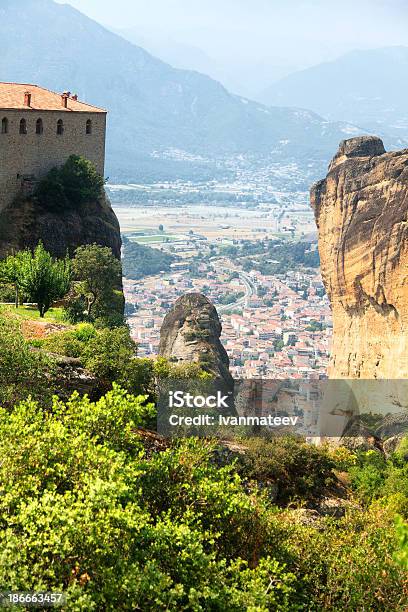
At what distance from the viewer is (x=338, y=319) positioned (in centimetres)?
4231

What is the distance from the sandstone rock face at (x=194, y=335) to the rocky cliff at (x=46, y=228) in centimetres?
450

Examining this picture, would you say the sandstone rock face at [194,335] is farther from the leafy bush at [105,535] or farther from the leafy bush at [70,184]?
the leafy bush at [105,535]

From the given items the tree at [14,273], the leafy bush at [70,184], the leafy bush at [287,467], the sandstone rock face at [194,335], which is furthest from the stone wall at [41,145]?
the leafy bush at [287,467]

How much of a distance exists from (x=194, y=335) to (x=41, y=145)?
9.42 meters

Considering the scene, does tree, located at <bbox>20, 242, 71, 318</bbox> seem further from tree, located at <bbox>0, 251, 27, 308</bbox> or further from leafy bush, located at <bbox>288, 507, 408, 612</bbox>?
leafy bush, located at <bbox>288, 507, 408, 612</bbox>

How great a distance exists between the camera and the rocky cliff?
35.4 metres

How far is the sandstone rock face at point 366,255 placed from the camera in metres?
37.9

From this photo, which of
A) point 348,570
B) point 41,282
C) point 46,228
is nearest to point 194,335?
point 41,282

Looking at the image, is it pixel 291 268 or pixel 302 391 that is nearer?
pixel 302 391

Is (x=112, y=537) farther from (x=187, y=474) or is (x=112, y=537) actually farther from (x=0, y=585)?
(x=187, y=474)

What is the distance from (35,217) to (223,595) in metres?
25.1

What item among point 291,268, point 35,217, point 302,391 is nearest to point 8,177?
point 35,217

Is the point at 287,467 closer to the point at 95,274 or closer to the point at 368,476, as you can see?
the point at 368,476

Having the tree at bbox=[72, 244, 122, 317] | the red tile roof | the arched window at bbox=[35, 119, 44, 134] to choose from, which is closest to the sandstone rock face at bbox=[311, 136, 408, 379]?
the red tile roof
